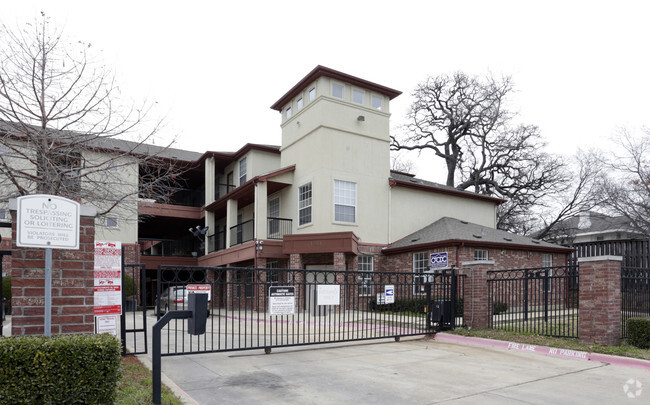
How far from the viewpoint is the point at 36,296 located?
483 centimetres

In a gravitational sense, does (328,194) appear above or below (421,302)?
above

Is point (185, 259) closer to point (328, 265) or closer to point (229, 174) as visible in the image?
point (229, 174)

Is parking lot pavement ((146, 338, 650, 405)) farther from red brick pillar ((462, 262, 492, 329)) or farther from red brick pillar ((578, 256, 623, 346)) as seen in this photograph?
red brick pillar ((462, 262, 492, 329))

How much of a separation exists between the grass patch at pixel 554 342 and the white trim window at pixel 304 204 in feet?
35.9

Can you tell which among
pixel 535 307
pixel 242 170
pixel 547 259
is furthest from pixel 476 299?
pixel 242 170

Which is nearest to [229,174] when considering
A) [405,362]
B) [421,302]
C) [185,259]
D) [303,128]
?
[185,259]

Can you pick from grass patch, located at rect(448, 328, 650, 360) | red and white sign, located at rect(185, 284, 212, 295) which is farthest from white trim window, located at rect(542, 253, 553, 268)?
red and white sign, located at rect(185, 284, 212, 295)

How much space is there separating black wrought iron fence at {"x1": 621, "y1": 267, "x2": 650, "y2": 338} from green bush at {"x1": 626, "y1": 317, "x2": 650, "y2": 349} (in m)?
0.62

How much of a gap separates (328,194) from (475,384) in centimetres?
1474

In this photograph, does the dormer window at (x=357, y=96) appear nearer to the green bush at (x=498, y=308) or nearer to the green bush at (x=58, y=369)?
the green bush at (x=498, y=308)

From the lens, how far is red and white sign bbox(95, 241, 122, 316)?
8344 mm

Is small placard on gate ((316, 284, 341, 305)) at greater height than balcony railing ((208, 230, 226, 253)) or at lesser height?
lesser

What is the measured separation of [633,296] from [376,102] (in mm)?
15110

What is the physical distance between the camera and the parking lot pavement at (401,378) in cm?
644
